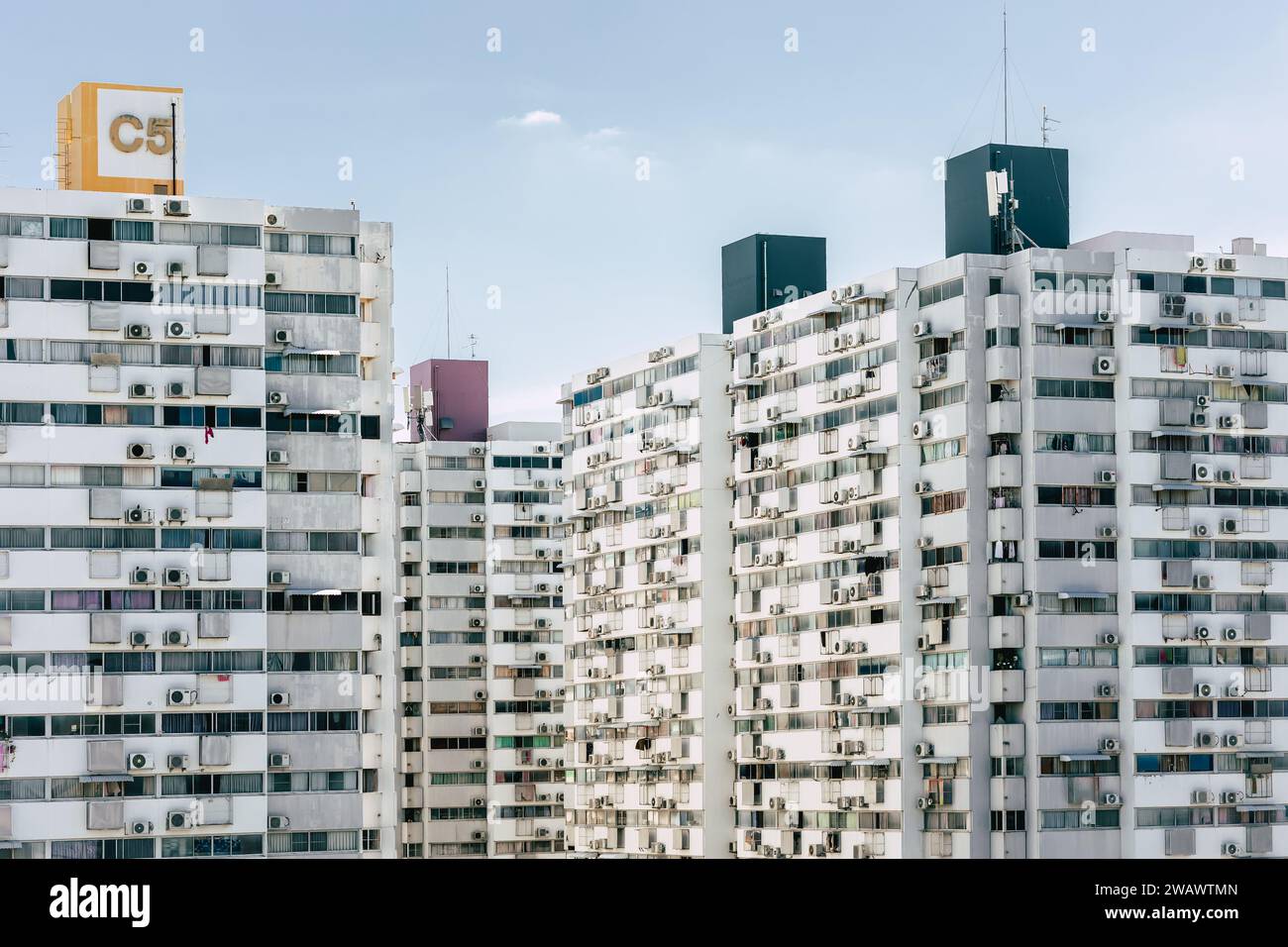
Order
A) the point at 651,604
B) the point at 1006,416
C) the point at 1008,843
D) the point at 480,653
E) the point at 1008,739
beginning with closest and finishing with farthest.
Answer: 1. the point at 1008,843
2. the point at 1008,739
3. the point at 1006,416
4. the point at 651,604
5. the point at 480,653

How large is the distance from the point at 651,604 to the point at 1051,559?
3526cm

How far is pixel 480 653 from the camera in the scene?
170 metres

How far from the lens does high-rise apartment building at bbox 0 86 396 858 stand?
103188mm

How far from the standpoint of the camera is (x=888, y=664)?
386 feet

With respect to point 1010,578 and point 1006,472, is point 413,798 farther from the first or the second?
point 1006,472

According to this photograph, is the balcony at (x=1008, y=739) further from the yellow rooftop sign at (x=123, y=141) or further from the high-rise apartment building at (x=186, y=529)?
the yellow rooftop sign at (x=123, y=141)

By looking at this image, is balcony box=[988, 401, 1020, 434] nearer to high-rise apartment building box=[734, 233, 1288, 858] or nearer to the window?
high-rise apartment building box=[734, 233, 1288, 858]

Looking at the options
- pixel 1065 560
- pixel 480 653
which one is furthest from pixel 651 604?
pixel 1065 560

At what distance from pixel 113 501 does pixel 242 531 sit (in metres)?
6.38

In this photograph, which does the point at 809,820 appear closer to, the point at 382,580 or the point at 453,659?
the point at 382,580

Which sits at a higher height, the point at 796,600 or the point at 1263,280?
the point at 1263,280

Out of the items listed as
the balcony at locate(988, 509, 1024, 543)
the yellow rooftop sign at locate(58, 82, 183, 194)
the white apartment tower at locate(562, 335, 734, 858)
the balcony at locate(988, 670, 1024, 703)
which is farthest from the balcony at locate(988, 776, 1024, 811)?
the yellow rooftop sign at locate(58, 82, 183, 194)

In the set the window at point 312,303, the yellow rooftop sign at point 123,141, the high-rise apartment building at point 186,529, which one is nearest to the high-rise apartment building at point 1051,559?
the high-rise apartment building at point 186,529
